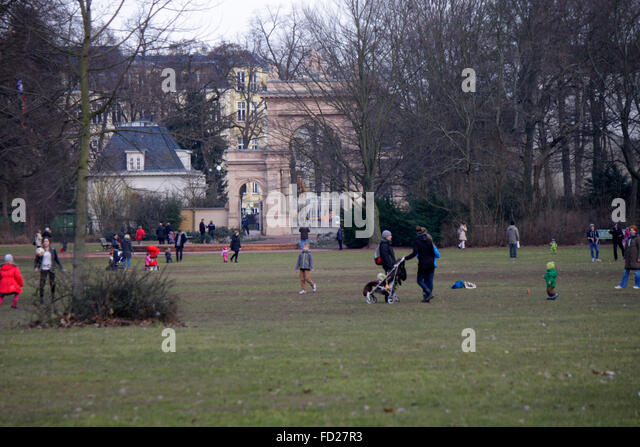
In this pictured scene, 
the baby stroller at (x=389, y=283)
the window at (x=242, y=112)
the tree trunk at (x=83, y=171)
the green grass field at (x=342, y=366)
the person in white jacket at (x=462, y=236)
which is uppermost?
the window at (x=242, y=112)

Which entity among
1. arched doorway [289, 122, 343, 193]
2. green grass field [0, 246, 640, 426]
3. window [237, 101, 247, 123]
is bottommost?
green grass field [0, 246, 640, 426]

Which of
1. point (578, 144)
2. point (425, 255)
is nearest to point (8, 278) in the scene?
point (425, 255)

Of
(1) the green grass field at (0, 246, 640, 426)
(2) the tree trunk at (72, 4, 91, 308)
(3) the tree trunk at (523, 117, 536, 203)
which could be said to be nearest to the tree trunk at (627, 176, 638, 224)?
(3) the tree trunk at (523, 117, 536, 203)

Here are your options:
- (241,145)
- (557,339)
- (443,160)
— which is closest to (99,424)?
(557,339)

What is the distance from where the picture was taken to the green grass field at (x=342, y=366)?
779 centimetres

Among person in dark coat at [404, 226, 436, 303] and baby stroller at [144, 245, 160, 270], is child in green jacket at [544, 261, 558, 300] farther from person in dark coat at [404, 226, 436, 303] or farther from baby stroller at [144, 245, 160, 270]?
baby stroller at [144, 245, 160, 270]

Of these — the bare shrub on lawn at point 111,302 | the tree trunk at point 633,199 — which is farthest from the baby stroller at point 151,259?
the tree trunk at point 633,199

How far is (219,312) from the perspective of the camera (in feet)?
59.2

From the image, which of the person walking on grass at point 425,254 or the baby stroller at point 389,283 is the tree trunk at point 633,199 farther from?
the baby stroller at point 389,283

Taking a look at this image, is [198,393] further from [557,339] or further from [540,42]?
[540,42]

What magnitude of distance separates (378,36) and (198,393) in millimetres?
42165

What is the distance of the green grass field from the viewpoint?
7793 millimetres

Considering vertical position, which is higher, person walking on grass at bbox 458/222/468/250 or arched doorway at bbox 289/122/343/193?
arched doorway at bbox 289/122/343/193

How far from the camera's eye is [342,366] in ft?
33.8
